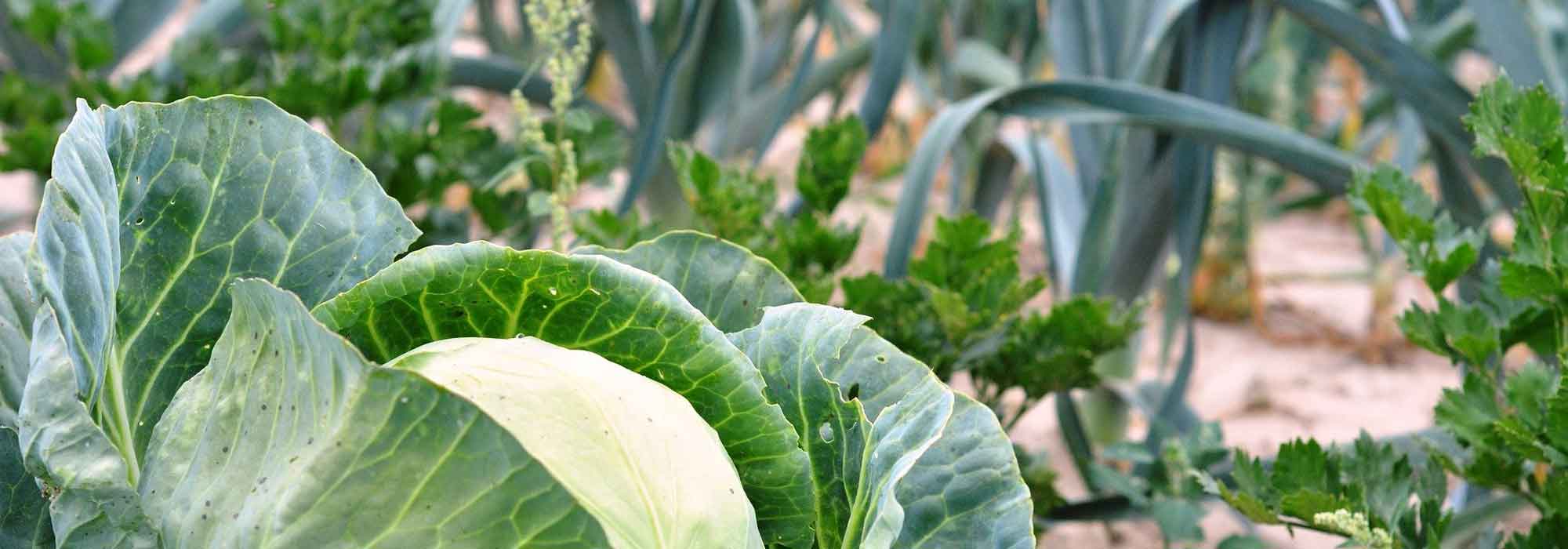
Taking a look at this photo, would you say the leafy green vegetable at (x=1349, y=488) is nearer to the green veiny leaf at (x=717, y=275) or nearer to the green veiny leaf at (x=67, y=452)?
the green veiny leaf at (x=717, y=275)

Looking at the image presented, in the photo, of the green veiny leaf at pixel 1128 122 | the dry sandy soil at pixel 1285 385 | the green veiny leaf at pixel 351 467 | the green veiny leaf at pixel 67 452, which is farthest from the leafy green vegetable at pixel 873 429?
the dry sandy soil at pixel 1285 385

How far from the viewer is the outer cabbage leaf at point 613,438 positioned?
666 mm

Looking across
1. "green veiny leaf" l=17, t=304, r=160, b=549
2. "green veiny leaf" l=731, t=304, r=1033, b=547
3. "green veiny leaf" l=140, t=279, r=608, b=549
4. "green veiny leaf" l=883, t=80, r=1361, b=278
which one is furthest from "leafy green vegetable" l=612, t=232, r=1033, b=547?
"green veiny leaf" l=883, t=80, r=1361, b=278

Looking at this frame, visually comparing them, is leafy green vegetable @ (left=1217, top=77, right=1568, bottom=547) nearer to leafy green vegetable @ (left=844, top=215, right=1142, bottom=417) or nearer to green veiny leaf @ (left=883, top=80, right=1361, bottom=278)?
leafy green vegetable @ (left=844, top=215, right=1142, bottom=417)

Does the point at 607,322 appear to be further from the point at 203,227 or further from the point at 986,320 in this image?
the point at 986,320

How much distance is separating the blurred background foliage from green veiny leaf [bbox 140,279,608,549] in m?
0.48

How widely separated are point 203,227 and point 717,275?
1.07 feet

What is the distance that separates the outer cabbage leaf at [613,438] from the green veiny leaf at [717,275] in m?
0.18

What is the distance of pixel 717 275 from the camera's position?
0.91 m

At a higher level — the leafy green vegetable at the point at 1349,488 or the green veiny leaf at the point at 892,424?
the green veiny leaf at the point at 892,424

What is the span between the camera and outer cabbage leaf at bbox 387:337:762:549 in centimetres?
67

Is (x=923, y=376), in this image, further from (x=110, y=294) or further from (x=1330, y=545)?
(x=1330, y=545)

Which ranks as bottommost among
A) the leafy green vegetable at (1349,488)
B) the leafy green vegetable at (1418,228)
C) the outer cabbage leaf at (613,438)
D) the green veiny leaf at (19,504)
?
the green veiny leaf at (19,504)

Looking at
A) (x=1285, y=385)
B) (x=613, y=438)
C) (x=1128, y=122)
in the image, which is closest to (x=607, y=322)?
(x=613, y=438)
